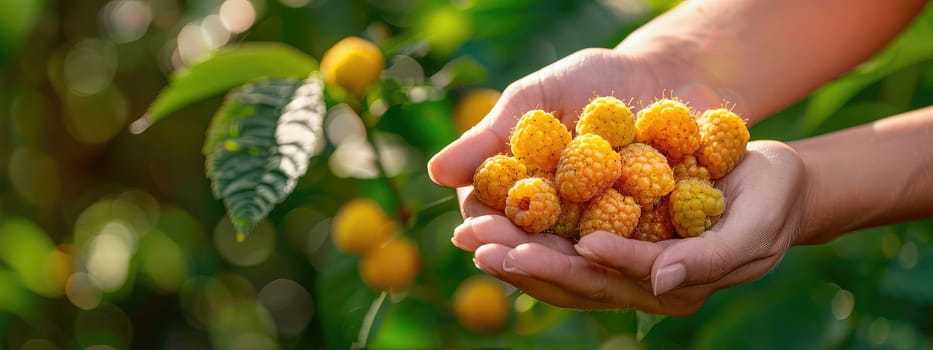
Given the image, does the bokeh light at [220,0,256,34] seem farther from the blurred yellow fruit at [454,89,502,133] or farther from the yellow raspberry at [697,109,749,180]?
the yellow raspberry at [697,109,749,180]

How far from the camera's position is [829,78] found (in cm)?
137

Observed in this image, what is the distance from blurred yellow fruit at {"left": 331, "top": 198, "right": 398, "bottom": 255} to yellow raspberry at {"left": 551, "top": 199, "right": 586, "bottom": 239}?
246mm

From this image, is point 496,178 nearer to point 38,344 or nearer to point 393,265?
point 393,265

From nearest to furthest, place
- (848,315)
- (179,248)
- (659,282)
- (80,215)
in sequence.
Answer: (659,282) → (848,315) → (179,248) → (80,215)

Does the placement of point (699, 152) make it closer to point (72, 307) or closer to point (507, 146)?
point (507, 146)

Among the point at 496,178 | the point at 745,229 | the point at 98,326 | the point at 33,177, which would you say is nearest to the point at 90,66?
the point at 33,177

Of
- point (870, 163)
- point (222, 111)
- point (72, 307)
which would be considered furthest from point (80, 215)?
point (870, 163)

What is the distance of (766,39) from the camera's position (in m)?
1.35

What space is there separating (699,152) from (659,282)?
10.8 inches

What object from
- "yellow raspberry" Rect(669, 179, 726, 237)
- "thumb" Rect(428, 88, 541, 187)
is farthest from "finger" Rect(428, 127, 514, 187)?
"yellow raspberry" Rect(669, 179, 726, 237)

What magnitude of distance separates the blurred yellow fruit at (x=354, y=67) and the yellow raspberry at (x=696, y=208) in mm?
374

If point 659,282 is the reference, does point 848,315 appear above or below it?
below

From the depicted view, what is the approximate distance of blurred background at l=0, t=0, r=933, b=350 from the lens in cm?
A: 124

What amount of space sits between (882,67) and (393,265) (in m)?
0.59
